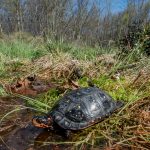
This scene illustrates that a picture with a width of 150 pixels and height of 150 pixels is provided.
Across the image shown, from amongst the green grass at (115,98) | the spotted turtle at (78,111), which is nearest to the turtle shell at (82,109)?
the spotted turtle at (78,111)

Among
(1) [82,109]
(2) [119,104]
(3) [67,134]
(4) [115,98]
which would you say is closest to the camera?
(3) [67,134]

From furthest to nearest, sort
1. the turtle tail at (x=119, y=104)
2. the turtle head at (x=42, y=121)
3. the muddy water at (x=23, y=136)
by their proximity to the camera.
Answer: the turtle tail at (x=119, y=104) → the turtle head at (x=42, y=121) → the muddy water at (x=23, y=136)

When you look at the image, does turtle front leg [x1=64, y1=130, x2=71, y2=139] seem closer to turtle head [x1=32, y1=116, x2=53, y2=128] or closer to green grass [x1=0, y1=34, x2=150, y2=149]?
green grass [x1=0, y1=34, x2=150, y2=149]

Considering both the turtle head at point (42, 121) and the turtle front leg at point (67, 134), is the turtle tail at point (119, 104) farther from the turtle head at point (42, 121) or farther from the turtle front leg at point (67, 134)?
the turtle head at point (42, 121)

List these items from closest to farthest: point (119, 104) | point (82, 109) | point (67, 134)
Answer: point (67, 134), point (82, 109), point (119, 104)

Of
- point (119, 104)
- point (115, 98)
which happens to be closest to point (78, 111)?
point (119, 104)

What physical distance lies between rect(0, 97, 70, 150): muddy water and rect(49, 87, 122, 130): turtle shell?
189mm

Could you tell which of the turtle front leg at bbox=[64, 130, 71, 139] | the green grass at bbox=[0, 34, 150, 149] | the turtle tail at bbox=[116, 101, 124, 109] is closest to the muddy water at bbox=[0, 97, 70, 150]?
the turtle front leg at bbox=[64, 130, 71, 139]

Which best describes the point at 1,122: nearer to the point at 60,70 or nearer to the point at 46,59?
the point at 60,70

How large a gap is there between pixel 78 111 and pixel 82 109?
0.19ft

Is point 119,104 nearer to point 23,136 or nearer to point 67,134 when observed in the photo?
point 67,134

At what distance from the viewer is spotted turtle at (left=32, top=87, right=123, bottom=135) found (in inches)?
119

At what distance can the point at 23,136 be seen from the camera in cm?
308

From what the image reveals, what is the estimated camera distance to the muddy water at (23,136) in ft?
9.38
